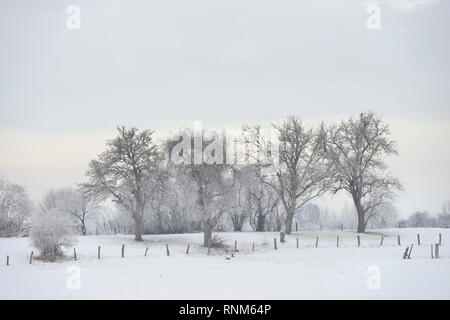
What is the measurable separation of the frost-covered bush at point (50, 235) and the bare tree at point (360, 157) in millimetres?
30080

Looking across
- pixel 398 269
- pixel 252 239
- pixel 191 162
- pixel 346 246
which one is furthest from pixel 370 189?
pixel 398 269

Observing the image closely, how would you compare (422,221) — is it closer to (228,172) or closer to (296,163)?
(296,163)

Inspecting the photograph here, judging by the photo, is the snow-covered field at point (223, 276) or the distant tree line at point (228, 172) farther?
the distant tree line at point (228, 172)

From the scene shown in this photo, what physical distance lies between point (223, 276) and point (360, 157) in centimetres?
3326

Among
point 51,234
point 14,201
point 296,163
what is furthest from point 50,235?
point 14,201

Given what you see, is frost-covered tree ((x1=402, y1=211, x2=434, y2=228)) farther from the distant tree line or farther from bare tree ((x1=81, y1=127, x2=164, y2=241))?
bare tree ((x1=81, y1=127, x2=164, y2=241))

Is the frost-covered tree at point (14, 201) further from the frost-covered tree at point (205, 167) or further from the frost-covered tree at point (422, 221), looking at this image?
the frost-covered tree at point (422, 221)

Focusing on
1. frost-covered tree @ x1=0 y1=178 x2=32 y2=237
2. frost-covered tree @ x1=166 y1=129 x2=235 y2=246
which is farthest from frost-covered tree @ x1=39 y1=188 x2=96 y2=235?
frost-covered tree @ x1=166 y1=129 x2=235 y2=246

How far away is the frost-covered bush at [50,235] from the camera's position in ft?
122

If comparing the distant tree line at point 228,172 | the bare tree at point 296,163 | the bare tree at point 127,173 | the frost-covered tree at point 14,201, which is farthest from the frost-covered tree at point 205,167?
the frost-covered tree at point 14,201

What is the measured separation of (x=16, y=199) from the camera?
8425 centimetres

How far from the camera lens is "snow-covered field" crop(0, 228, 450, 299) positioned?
22.6 m

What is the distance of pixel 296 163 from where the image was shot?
55.1 meters

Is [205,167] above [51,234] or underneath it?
above
